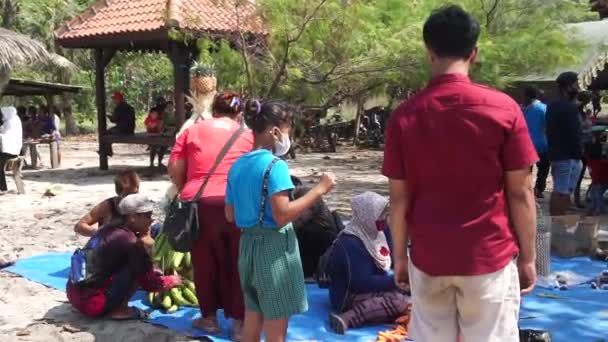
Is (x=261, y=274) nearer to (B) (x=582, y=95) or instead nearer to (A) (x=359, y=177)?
(B) (x=582, y=95)

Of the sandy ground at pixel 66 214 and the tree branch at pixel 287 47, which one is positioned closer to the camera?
the sandy ground at pixel 66 214

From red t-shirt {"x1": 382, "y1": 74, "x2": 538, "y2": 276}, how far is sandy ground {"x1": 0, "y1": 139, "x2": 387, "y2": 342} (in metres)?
2.53

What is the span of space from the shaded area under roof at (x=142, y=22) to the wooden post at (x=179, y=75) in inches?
10.4

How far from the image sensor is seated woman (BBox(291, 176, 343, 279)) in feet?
18.4

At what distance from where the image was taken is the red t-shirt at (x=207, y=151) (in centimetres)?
436

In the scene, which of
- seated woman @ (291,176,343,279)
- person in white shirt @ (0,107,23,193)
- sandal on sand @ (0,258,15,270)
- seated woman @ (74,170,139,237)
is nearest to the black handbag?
seated woman @ (74,170,139,237)

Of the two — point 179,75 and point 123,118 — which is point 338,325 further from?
point 123,118

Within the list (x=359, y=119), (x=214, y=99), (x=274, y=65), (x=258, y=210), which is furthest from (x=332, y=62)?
(x=359, y=119)

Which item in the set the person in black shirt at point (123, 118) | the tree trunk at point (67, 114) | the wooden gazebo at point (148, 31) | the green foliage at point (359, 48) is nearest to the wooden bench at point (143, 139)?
the wooden gazebo at point (148, 31)

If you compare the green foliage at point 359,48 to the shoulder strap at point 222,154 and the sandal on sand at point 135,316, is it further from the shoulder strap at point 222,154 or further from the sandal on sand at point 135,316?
the shoulder strap at point 222,154

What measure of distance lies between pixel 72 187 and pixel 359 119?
10.9 m

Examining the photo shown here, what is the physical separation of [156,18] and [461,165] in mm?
11280

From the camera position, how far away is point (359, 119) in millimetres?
21688

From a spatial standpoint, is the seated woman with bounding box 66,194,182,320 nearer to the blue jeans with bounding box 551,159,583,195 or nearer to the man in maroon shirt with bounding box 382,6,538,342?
the man in maroon shirt with bounding box 382,6,538,342
